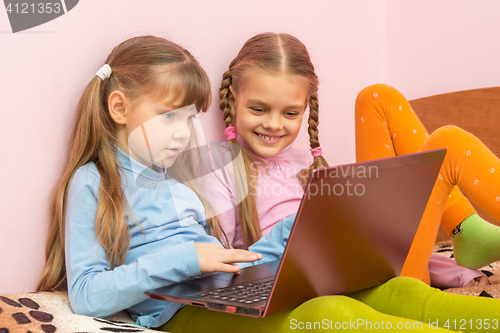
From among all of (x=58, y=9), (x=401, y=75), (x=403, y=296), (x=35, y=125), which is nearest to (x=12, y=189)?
(x=35, y=125)

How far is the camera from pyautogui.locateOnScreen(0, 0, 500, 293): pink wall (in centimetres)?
79

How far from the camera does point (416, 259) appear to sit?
3.26 ft

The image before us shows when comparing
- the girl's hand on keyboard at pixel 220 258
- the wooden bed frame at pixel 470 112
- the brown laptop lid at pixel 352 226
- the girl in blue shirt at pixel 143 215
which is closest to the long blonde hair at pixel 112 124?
the girl in blue shirt at pixel 143 215

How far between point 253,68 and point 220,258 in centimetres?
52

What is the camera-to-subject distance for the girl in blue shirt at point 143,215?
73 centimetres

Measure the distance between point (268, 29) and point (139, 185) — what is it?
0.65 metres

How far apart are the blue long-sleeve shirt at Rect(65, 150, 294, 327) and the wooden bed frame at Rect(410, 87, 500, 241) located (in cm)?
88

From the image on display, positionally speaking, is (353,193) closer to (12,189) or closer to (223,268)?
(223,268)

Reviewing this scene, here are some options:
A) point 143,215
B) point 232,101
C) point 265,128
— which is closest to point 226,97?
point 232,101

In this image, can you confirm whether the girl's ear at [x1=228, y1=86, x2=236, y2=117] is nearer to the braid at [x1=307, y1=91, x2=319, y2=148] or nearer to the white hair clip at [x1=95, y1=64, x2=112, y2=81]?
the braid at [x1=307, y1=91, x2=319, y2=148]

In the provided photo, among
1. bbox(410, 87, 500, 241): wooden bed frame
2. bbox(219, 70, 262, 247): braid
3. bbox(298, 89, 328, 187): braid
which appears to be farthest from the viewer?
bbox(410, 87, 500, 241): wooden bed frame

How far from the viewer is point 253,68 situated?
111 centimetres

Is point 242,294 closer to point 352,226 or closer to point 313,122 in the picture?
point 352,226

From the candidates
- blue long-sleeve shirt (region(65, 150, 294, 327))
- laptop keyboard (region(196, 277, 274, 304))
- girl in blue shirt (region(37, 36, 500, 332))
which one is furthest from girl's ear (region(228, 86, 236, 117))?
laptop keyboard (region(196, 277, 274, 304))
